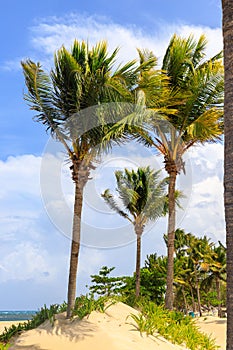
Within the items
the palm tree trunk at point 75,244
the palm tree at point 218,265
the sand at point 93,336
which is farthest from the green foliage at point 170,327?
the palm tree at point 218,265

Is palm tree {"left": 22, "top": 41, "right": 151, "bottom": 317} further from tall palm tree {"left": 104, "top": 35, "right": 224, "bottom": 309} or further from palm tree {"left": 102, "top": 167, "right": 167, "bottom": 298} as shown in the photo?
palm tree {"left": 102, "top": 167, "right": 167, "bottom": 298}

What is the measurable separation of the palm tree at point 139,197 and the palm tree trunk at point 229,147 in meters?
20.1

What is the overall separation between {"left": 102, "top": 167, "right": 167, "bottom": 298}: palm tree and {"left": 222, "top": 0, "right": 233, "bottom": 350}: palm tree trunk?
65.8 feet

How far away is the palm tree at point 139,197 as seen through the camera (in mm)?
25828

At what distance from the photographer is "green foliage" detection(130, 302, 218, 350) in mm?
12984

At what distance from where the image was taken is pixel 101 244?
15.4m

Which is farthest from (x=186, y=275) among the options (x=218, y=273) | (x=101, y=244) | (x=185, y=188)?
(x=101, y=244)

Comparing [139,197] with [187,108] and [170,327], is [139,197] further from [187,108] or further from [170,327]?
[170,327]

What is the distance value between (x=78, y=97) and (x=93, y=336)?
6.84 m

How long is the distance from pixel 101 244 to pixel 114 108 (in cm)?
→ 440

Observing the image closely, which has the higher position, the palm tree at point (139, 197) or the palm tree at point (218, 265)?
the palm tree at point (139, 197)

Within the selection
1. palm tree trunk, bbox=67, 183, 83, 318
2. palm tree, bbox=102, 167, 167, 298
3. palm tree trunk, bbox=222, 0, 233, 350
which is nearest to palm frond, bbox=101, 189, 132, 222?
palm tree, bbox=102, 167, 167, 298

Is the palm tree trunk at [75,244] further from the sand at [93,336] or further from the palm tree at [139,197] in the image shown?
the palm tree at [139,197]

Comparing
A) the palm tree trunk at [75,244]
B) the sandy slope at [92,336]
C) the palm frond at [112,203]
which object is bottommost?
the sandy slope at [92,336]
